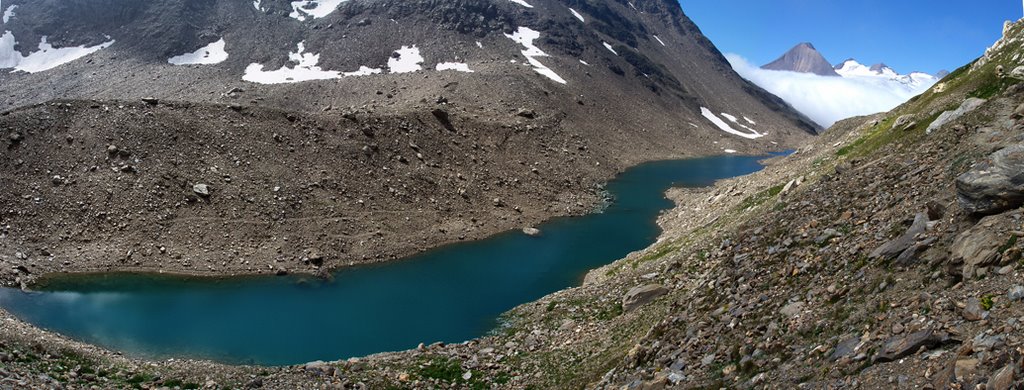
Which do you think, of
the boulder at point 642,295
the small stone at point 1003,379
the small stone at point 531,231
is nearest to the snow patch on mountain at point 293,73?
the small stone at point 531,231

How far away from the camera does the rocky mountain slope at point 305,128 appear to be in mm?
50031

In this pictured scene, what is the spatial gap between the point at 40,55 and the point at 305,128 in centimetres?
9859

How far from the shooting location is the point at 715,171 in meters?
112

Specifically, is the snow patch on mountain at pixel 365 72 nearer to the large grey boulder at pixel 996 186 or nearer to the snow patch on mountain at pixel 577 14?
the snow patch on mountain at pixel 577 14

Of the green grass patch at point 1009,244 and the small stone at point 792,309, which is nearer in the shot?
the green grass patch at point 1009,244

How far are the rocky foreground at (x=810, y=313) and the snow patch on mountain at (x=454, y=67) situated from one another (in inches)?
3660

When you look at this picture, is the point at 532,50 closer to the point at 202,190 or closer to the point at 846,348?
the point at 202,190

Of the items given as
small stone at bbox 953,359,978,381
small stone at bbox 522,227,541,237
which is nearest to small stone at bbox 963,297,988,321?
small stone at bbox 953,359,978,381

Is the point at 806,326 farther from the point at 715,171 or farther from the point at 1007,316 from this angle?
the point at 715,171

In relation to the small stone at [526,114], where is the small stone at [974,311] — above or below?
above

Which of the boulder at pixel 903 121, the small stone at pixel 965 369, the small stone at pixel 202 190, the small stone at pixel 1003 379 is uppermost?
the boulder at pixel 903 121

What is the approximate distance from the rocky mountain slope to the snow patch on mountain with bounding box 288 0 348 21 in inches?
35.0

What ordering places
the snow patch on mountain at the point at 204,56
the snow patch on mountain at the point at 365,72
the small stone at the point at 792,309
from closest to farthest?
the small stone at the point at 792,309
the snow patch on mountain at the point at 365,72
the snow patch on mountain at the point at 204,56

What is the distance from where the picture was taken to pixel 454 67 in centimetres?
12594
